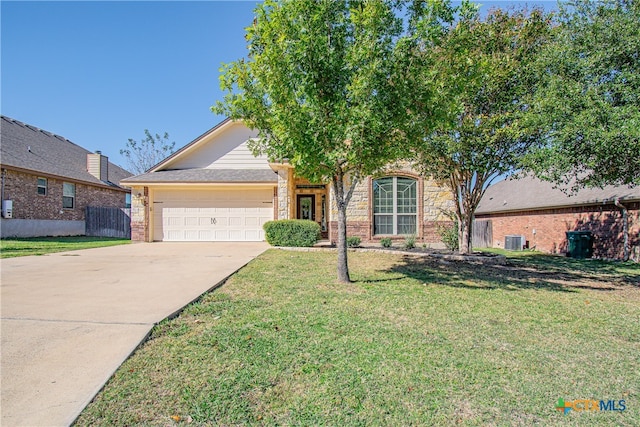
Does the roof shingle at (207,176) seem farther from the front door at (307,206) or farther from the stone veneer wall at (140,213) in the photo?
the front door at (307,206)

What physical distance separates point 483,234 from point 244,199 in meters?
16.2

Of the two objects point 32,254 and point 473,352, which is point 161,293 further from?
point 32,254

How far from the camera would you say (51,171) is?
17906mm

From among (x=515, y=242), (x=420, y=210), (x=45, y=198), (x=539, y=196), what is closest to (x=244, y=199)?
(x=420, y=210)

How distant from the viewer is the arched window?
1375cm

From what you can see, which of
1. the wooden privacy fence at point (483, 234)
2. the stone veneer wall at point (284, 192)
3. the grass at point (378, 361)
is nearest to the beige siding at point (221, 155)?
the stone veneer wall at point (284, 192)

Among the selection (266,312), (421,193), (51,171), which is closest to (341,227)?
(266,312)

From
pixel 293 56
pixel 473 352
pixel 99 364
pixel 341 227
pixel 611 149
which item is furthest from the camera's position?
pixel 341 227

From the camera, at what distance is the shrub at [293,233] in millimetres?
11867

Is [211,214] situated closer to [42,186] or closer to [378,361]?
[42,186]

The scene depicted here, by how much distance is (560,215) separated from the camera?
52.5ft

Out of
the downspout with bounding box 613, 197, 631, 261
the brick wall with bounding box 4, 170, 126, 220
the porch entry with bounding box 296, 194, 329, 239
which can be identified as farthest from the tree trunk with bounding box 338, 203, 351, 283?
the brick wall with bounding box 4, 170, 126, 220

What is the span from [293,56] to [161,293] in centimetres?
454

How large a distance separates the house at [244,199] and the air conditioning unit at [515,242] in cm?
711
